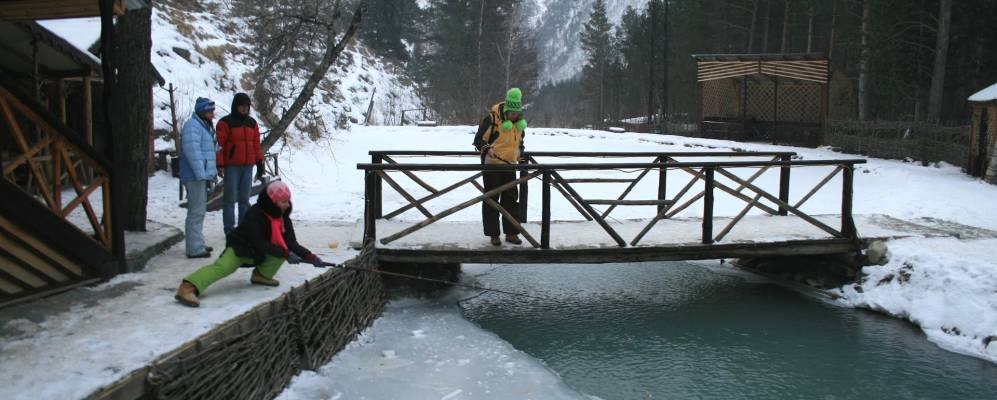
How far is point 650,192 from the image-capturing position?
15.4 m

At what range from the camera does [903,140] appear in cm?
1789

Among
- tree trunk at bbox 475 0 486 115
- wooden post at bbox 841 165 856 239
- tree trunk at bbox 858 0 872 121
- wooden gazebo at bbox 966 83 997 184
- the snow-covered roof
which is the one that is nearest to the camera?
wooden post at bbox 841 165 856 239

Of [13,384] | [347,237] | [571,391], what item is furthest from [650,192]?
[13,384]

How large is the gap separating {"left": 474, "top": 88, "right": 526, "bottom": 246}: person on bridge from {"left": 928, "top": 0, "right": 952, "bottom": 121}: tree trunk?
1700 centimetres

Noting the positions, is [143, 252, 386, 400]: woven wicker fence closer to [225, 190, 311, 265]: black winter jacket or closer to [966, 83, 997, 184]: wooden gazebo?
[225, 190, 311, 265]: black winter jacket

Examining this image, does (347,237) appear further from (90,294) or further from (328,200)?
(328,200)

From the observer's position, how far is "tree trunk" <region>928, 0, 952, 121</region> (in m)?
19.8

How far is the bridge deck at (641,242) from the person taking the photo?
7582 mm

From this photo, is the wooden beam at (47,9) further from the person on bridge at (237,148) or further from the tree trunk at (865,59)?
the tree trunk at (865,59)

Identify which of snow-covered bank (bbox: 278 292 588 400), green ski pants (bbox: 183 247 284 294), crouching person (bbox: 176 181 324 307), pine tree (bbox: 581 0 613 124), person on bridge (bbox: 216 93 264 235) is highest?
pine tree (bbox: 581 0 613 124)

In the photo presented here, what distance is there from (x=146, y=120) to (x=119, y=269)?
2.87 metres

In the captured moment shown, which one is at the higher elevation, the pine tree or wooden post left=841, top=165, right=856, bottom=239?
the pine tree

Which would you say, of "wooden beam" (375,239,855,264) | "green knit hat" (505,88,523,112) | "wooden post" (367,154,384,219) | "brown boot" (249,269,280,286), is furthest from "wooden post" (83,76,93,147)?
"brown boot" (249,269,280,286)

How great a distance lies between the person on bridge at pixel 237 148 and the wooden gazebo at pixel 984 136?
14.0 meters
